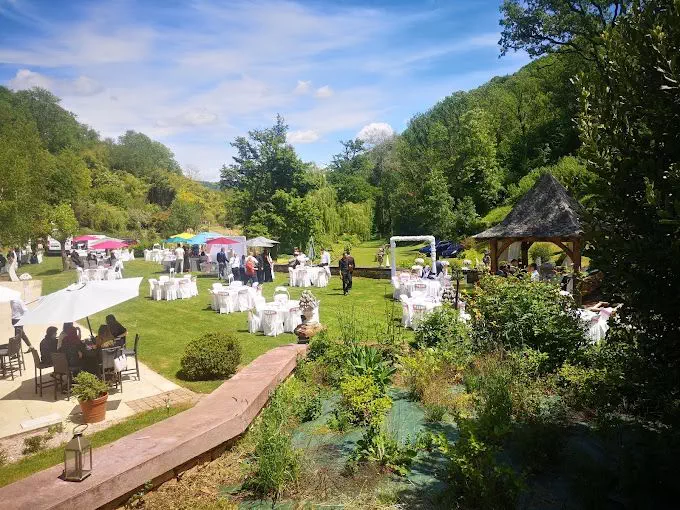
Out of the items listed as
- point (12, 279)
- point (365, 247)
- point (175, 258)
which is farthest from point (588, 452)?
point (365, 247)

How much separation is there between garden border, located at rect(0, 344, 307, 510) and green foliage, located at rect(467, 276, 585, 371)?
3.73m

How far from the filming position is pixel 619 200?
359 centimetres

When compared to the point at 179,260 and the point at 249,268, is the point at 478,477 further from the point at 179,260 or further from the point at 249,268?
the point at 179,260

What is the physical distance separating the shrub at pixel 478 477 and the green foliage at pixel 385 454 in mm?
663

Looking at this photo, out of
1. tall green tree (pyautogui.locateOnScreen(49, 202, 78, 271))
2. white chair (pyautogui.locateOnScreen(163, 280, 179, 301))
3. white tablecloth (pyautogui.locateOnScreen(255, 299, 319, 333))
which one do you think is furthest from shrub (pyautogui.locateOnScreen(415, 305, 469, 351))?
tall green tree (pyautogui.locateOnScreen(49, 202, 78, 271))

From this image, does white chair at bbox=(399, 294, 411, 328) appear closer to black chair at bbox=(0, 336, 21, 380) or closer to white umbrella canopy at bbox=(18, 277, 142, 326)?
white umbrella canopy at bbox=(18, 277, 142, 326)

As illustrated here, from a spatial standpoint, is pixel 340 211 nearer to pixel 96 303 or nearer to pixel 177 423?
pixel 96 303

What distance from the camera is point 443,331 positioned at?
813cm

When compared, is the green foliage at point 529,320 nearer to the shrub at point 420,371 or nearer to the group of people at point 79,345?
the shrub at point 420,371

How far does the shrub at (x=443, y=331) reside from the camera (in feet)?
25.5

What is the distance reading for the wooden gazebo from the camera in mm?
14797

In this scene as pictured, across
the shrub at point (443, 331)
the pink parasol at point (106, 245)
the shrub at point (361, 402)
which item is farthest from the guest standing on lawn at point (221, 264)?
the shrub at point (361, 402)

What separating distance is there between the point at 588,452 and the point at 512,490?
6.07ft

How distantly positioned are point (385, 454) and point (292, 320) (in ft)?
25.8
